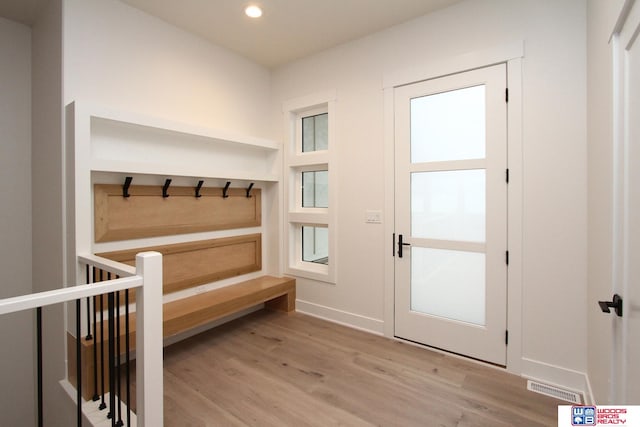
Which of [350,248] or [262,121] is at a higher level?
[262,121]

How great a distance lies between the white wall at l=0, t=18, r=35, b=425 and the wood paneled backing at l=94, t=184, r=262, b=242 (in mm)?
962

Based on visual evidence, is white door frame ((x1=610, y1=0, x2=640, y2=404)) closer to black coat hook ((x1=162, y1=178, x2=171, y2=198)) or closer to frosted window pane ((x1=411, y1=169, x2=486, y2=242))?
frosted window pane ((x1=411, y1=169, x2=486, y2=242))

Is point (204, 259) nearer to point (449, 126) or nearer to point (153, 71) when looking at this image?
point (153, 71)

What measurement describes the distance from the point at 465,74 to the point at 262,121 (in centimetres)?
225

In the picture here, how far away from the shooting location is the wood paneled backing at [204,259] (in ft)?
9.14

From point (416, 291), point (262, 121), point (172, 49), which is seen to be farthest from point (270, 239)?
point (172, 49)

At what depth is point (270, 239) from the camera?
3.80 meters

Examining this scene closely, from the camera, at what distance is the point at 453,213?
261cm

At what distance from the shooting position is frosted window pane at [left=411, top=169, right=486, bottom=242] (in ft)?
8.18

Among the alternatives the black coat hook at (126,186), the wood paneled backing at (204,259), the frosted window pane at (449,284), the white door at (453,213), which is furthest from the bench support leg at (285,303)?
the black coat hook at (126,186)

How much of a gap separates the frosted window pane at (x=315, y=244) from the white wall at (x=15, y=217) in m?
2.60

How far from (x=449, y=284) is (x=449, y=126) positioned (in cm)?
135

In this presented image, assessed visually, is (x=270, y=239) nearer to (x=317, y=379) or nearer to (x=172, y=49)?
(x=317, y=379)

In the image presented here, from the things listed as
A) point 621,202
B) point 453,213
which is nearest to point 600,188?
point 621,202
